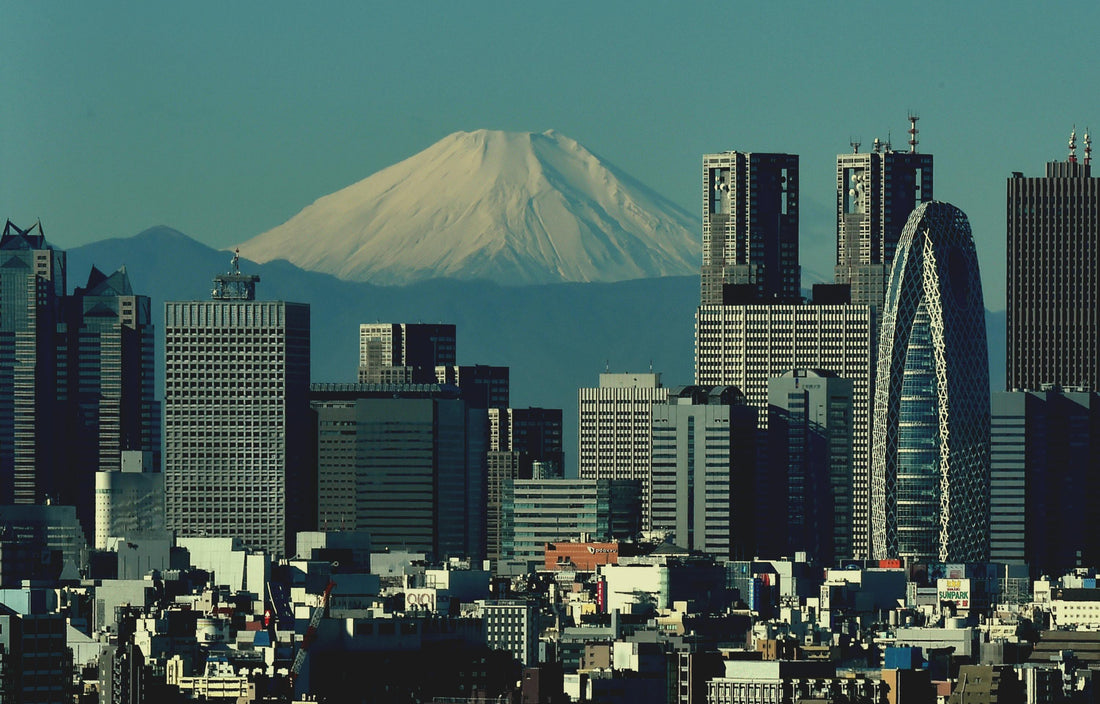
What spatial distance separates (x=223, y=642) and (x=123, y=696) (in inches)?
2059

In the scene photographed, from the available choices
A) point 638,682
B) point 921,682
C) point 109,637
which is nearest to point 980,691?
point 921,682

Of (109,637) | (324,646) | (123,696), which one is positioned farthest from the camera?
(109,637)

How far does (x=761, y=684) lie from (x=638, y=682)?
308 inches

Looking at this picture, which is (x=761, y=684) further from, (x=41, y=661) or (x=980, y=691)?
(x=41, y=661)

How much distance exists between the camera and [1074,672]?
171 metres

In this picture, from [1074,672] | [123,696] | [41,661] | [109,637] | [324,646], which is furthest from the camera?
[109,637]

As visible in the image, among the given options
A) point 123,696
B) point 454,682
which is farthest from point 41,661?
point 454,682

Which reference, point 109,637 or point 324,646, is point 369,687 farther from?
point 109,637

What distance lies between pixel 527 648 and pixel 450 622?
32.8m

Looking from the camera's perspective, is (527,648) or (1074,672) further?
(527,648)

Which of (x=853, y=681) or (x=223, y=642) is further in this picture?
(x=223, y=642)

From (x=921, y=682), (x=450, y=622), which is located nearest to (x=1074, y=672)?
(x=921, y=682)

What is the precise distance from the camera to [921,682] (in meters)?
161

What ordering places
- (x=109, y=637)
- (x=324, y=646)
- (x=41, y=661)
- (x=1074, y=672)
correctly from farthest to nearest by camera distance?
(x=109, y=637) → (x=1074, y=672) → (x=324, y=646) → (x=41, y=661)
